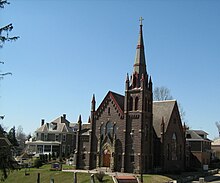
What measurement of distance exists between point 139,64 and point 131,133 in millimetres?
10817

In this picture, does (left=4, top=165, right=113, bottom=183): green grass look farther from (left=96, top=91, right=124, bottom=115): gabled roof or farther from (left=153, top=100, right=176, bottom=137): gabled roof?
(left=153, top=100, right=176, bottom=137): gabled roof

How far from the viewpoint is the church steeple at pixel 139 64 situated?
1911 inches

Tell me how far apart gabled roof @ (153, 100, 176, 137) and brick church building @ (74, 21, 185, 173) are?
16 cm

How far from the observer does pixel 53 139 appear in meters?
73.8

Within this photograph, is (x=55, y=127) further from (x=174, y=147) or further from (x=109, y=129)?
(x=174, y=147)

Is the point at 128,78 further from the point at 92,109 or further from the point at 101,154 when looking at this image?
the point at 101,154

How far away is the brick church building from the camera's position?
4603 centimetres

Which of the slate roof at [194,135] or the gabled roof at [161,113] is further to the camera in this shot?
the slate roof at [194,135]

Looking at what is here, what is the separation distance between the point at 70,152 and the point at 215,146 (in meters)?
40.4

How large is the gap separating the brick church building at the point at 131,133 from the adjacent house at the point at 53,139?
21902 mm

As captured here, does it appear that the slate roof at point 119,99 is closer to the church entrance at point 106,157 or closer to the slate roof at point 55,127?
the church entrance at point 106,157

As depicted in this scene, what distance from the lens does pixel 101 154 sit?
48406 mm

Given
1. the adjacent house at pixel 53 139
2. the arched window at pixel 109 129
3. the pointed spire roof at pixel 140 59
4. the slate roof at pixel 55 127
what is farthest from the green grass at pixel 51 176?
the slate roof at pixel 55 127

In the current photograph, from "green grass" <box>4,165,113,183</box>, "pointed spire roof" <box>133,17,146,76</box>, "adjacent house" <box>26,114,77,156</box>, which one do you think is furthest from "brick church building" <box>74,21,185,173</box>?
"adjacent house" <box>26,114,77,156</box>
